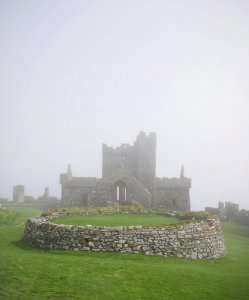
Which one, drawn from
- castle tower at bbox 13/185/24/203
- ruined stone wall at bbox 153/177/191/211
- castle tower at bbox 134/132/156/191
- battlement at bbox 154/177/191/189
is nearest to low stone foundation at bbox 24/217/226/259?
ruined stone wall at bbox 153/177/191/211

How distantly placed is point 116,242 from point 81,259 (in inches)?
88.7

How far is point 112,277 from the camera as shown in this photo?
12656mm

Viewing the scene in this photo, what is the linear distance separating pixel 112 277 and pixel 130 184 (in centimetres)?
2981

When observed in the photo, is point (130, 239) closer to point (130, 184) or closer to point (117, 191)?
point (130, 184)

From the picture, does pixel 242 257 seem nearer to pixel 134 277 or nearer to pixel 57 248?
pixel 134 277

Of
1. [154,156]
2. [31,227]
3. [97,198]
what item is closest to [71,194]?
[97,198]

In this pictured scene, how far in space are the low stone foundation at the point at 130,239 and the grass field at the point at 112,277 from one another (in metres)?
0.48

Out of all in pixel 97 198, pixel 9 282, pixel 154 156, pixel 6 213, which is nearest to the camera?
pixel 9 282

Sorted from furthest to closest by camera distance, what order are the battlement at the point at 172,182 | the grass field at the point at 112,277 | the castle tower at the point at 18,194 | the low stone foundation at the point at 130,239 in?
1. the castle tower at the point at 18,194
2. the battlement at the point at 172,182
3. the low stone foundation at the point at 130,239
4. the grass field at the point at 112,277

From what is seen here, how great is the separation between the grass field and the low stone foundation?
1.58 feet

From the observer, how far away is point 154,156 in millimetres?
50469

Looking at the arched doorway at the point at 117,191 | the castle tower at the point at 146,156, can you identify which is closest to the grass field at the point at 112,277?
the arched doorway at the point at 117,191

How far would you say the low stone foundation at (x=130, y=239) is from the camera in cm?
1620

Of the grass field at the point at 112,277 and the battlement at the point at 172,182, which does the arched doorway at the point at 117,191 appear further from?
the grass field at the point at 112,277
